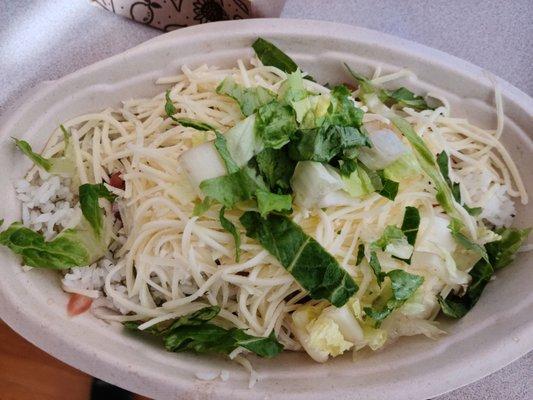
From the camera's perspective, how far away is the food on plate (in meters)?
1.22

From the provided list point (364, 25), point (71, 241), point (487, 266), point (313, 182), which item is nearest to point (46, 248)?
point (71, 241)

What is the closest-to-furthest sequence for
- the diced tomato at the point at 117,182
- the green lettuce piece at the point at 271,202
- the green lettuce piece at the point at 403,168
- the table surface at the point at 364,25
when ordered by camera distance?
the green lettuce piece at the point at 271,202, the green lettuce piece at the point at 403,168, the diced tomato at the point at 117,182, the table surface at the point at 364,25

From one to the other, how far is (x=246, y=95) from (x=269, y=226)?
1.04ft

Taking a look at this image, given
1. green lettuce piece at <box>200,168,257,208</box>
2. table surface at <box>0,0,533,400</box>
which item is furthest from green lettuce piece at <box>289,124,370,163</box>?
table surface at <box>0,0,533,400</box>

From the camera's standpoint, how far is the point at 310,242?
122 centimetres

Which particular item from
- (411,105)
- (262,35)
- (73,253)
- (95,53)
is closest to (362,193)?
(411,105)

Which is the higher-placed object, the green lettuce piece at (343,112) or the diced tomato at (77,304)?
the green lettuce piece at (343,112)

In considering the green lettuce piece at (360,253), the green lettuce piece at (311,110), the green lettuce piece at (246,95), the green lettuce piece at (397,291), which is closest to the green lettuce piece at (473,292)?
the green lettuce piece at (397,291)

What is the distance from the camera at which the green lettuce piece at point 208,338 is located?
1.25 metres

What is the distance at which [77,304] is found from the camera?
1.30 metres

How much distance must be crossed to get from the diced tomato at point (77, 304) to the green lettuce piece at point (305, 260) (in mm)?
422

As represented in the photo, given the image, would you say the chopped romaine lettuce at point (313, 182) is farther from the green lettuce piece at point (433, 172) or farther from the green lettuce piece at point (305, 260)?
the green lettuce piece at point (433, 172)

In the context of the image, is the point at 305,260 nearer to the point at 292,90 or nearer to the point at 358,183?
the point at 358,183

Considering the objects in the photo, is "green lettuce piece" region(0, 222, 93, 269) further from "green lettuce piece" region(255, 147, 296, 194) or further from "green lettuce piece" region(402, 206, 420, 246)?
"green lettuce piece" region(402, 206, 420, 246)
